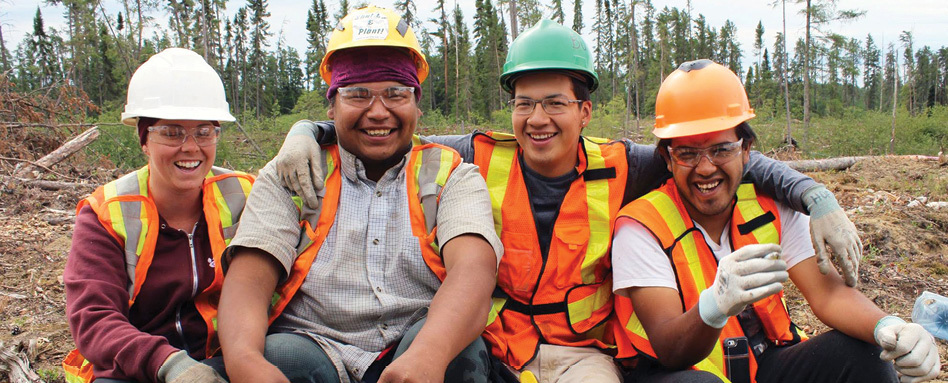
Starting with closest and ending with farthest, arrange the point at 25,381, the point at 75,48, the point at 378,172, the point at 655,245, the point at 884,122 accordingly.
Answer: the point at 655,245 → the point at 378,172 → the point at 25,381 → the point at 884,122 → the point at 75,48

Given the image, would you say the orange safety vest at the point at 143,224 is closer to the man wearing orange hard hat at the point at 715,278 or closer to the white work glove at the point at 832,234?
the man wearing orange hard hat at the point at 715,278

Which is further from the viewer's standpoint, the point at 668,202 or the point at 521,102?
the point at 521,102

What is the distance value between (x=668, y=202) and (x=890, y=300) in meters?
3.05

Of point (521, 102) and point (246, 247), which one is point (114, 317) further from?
point (521, 102)

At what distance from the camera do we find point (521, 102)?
2.83m

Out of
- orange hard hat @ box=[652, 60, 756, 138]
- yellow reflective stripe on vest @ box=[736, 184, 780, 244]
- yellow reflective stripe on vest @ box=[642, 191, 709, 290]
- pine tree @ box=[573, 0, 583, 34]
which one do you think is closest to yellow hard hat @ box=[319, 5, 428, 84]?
orange hard hat @ box=[652, 60, 756, 138]

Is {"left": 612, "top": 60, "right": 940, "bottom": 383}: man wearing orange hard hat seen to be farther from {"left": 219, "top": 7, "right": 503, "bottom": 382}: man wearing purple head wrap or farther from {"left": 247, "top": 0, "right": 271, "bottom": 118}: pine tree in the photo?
{"left": 247, "top": 0, "right": 271, "bottom": 118}: pine tree

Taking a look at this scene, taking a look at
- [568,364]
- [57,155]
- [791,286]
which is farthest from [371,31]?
[57,155]

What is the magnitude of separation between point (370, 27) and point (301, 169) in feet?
2.18

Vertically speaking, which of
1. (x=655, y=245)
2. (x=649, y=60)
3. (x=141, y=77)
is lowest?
Answer: (x=655, y=245)

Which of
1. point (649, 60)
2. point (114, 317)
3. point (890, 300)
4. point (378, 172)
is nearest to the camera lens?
point (114, 317)

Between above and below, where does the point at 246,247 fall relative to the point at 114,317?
above

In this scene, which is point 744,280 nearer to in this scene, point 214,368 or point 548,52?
point 548,52

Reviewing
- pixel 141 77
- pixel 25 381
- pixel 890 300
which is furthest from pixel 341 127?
pixel 890 300
